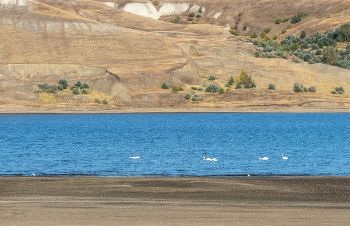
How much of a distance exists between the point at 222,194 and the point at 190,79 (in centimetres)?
7821

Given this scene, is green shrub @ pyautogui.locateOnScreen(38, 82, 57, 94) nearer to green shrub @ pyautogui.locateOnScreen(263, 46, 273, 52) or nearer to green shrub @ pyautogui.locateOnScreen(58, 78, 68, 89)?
green shrub @ pyautogui.locateOnScreen(58, 78, 68, 89)

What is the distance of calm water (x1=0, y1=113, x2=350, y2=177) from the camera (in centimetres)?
2738

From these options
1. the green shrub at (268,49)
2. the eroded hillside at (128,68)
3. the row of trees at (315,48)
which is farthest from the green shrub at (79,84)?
the green shrub at (268,49)

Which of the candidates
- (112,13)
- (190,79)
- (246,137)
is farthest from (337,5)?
(246,137)

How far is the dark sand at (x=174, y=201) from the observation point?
15742mm

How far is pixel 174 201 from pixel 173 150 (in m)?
18.5

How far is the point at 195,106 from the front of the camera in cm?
8306

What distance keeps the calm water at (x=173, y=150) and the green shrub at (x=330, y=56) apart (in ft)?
191

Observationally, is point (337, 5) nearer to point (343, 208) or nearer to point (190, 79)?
point (190, 79)

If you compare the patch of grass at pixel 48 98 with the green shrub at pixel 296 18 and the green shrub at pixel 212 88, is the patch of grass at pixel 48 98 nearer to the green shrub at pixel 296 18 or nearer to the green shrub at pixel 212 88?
the green shrub at pixel 212 88

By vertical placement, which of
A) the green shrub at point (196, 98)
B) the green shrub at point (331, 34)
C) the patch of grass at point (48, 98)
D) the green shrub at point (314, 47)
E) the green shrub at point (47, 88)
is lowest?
the patch of grass at point (48, 98)

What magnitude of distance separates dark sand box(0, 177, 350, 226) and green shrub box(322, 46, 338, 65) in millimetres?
96399

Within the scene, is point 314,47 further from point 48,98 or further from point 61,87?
point 48,98

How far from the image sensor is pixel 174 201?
1839cm
